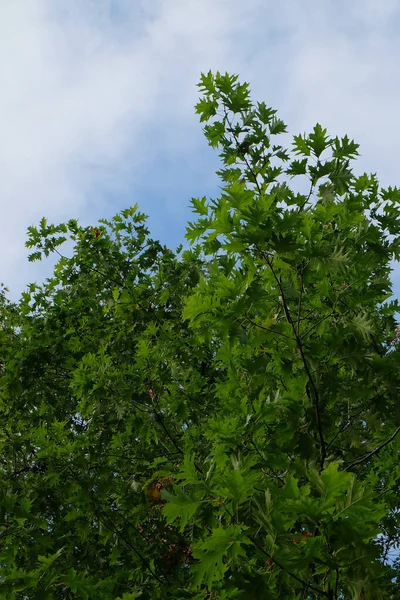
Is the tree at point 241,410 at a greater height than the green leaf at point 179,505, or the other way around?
the tree at point 241,410

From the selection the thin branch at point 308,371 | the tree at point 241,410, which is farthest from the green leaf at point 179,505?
the thin branch at point 308,371

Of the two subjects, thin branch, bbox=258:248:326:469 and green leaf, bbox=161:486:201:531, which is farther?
thin branch, bbox=258:248:326:469

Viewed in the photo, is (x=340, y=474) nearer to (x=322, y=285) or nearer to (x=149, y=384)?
(x=322, y=285)

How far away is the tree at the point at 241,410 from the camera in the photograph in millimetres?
2449

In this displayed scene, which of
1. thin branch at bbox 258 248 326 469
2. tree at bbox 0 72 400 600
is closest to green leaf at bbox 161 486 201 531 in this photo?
tree at bbox 0 72 400 600

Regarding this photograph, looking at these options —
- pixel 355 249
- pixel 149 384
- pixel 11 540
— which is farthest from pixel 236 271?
pixel 11 540

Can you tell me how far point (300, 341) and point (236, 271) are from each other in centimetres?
51

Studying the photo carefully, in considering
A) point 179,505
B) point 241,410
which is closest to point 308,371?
point 241,410

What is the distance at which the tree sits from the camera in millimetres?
2449

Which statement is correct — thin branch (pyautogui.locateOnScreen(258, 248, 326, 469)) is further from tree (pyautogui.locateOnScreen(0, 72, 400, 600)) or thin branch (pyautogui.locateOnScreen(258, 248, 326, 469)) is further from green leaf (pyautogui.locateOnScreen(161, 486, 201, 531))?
green leaf (pyautogui.locateOnScreen(161, 486, 201, 531))

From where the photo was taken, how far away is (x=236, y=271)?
10.5 ft

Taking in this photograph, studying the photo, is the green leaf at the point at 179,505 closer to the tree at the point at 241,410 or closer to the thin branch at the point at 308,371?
the tree at the point at 241,410

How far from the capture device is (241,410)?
308cm

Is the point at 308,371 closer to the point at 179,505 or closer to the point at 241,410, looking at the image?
the point at 241,410
